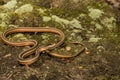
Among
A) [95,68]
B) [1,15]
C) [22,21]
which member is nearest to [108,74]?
[95,68]

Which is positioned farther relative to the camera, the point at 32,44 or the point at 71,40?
the point at 71,40

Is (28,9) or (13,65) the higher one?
(28,9)

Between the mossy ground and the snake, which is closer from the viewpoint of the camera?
the mossy ground

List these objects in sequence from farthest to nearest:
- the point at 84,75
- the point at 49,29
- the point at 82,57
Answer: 1. the point at 49,29
2. the point at 82,57
3. the point at 84,75

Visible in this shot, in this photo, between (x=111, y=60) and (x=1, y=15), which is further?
(x=1, y=15)

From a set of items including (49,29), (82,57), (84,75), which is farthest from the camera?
(49,29)

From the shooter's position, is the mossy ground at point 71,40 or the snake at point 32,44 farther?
the snake at point 32,44

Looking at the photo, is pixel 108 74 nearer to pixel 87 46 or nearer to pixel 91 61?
pixel 91 61
